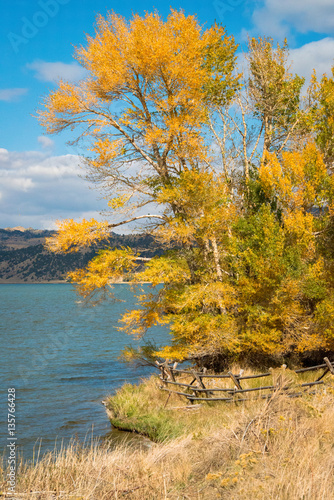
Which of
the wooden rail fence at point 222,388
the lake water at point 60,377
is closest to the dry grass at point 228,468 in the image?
the wooden rail fence at point 222,388

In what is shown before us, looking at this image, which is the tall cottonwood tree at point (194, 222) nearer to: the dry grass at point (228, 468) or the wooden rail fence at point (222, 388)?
the wooden rail fence at point (222, 388)

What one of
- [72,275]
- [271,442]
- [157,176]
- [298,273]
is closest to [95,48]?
[157,176]

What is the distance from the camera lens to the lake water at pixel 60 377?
1672 centimetres

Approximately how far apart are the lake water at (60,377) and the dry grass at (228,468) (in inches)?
270

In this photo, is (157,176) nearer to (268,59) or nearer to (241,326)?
(241,326)

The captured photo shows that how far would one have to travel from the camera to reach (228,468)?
22.9 feet

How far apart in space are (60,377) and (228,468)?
21.2m

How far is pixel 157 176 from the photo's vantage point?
20.8 m

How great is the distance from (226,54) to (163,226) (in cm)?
1072

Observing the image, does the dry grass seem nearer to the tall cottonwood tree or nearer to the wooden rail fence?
the wooden rail fence

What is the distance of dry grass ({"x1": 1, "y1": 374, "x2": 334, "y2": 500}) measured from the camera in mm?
6016

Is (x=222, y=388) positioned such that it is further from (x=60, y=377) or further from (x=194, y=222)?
(x=60, y=377)

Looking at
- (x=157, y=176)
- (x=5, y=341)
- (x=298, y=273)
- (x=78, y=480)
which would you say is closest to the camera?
(x=78, y=480)

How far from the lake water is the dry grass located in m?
6.86
